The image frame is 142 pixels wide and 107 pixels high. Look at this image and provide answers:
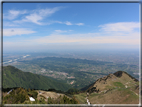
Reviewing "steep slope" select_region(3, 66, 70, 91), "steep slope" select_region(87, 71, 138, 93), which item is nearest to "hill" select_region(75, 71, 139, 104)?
"steep slope" select_region(87, 71, 138, 93)

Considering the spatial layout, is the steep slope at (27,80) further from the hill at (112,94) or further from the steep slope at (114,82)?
the hill at (112,94)

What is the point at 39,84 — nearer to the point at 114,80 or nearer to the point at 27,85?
the point at 27,85

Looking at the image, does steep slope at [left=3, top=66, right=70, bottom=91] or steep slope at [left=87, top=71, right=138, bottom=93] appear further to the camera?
steep slope at [left=3, top=66, right=70, bottom=91]

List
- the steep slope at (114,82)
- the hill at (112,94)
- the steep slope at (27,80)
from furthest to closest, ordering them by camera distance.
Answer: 1. the steep slope at (27,80)
2. the steep slope at (114,82)
3. the hill at (112,94)

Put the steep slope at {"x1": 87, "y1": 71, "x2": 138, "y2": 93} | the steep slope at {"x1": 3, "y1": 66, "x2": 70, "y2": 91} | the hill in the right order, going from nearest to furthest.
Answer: the hill, the steep slope at {"x1": 87, "y1": 71, "x2": 138, "y2": 93}, the steep slope at {"x1": 3, "y1": 66, "x2": 70, "y2": 91}

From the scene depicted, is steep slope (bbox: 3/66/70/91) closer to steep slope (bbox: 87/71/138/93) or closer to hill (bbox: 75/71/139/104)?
steep slope (bbox: 87/71/138/93)

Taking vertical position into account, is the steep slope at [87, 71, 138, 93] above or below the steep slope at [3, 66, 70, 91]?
above

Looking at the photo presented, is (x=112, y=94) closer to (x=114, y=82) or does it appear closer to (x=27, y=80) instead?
(x=114, y=82)

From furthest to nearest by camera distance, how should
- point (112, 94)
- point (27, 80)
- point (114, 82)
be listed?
1. point (27, 80)
2. point (114, 82)
3. point (112, 94)

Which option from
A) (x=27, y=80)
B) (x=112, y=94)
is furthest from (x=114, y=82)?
(x=27, y=80)

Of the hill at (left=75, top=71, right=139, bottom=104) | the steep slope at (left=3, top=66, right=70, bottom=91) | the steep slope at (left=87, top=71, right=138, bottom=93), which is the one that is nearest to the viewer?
the hill at (left=75, top=71, right=139, bottom=104)

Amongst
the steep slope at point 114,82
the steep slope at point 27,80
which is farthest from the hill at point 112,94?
the steep slope at point 27,80
